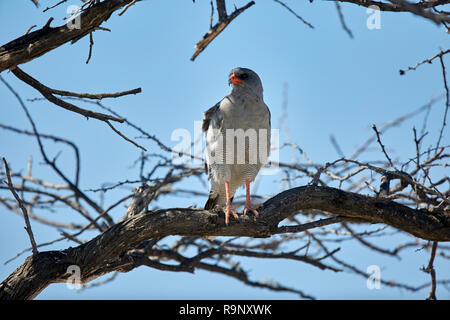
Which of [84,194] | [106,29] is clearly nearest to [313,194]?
[106,29]

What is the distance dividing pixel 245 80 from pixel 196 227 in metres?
1.83

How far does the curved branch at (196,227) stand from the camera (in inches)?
129

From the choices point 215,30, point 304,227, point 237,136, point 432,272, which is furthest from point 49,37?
point 432,272

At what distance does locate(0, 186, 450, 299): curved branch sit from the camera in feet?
10.8

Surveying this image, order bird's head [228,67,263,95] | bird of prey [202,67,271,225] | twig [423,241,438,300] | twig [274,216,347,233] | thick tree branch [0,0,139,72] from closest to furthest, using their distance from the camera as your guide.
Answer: thick tree branch [0,0,139,72] → twig [274,216,347,233] → twig [423,241,438,300] → bird of prey [202,67,271,225] → bird's head [228,67,263,95]

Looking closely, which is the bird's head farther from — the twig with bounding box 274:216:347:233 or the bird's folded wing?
the twig with bounding box 274:216:347:233

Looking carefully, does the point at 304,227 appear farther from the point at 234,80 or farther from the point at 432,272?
the point at 234,80

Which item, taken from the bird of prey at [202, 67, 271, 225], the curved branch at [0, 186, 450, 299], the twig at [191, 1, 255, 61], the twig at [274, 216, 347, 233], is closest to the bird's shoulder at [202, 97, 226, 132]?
the bird of prey at [202, 67, 271, 225]

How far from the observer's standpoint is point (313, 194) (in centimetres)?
361

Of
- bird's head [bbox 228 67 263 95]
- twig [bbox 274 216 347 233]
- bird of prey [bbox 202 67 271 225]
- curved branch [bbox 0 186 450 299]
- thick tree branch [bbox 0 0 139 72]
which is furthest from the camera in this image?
bird's head [bbox 228 67 263 95]

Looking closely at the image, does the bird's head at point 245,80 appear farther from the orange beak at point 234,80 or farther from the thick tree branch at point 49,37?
the thick tree branch at point 49,37

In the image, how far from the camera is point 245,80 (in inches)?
183
